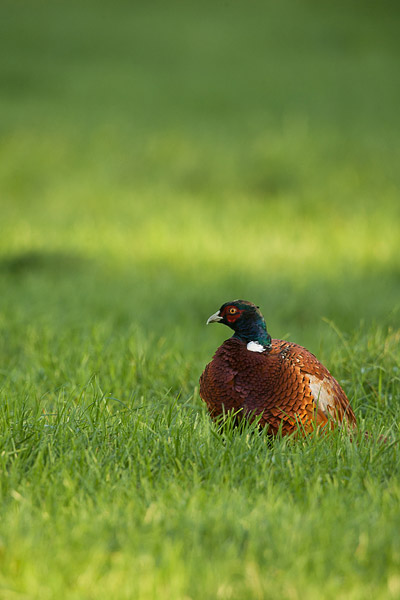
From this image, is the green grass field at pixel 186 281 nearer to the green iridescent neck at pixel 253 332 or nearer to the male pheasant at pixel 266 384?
the male pheasant at pixel 266 384

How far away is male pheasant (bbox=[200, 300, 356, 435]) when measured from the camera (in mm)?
3357

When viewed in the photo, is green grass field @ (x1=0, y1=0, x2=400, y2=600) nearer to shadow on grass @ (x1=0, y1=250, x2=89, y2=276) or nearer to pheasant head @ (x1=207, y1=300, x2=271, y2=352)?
shadow on grass @ (x1=0, y1=250, x2=89, y2=276)

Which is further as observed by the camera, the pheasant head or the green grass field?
the pheasant head

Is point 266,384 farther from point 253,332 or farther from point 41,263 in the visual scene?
point 41,263

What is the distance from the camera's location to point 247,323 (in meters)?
3.53

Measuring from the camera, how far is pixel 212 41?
714 inches

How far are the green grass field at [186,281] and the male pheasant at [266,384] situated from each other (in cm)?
16

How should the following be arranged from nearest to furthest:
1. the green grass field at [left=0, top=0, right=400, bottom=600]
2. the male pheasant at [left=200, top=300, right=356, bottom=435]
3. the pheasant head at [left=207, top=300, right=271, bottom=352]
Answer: the green grass field at [left=0, top=0, right=400, bottom=600], the male pheasant at [left=200, top=300, right=356, bottom=435], the pheasant head at [left=207, top=300, right=271, bottom=352]

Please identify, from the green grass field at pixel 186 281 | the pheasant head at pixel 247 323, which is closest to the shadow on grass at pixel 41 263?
the green grass field at pixel 186 281

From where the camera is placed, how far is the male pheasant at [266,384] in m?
3.36

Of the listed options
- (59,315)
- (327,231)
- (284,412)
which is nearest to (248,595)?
(284,412)

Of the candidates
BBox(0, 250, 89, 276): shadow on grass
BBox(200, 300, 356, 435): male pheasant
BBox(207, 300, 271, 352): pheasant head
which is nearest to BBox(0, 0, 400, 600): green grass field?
BBox(0, 250, 89, 276): shadow on grass

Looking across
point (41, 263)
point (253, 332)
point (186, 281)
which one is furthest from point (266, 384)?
point (41, 263)

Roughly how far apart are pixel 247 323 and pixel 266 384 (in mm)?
317
